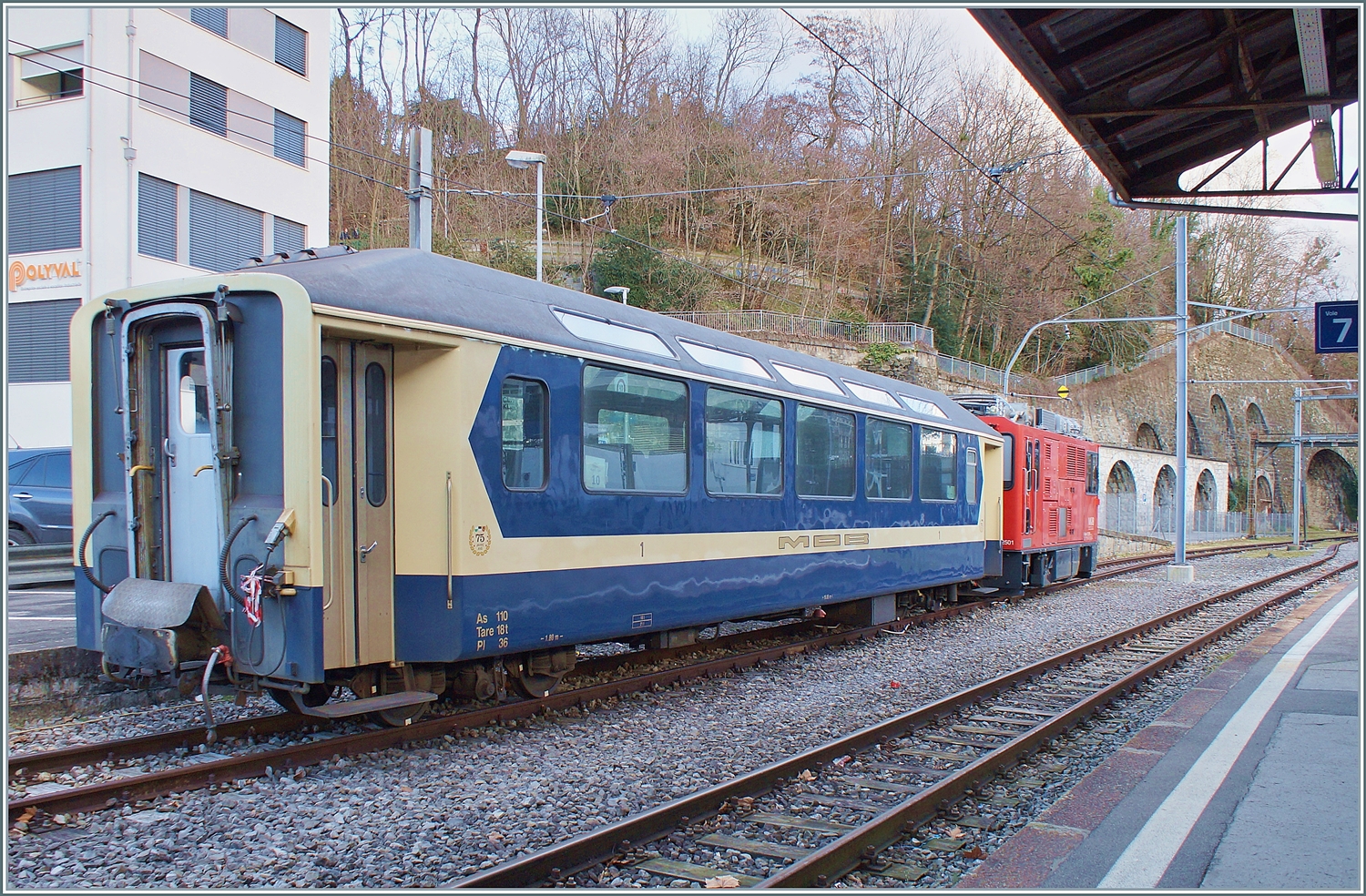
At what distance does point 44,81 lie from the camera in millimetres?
20500

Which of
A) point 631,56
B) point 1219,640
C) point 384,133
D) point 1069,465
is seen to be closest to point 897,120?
point 631,56

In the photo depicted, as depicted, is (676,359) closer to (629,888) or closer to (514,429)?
(514,429)

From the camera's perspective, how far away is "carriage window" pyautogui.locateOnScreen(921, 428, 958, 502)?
1241 cm

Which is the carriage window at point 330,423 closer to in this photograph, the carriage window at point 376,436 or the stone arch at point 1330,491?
the carriage window at point 376,436

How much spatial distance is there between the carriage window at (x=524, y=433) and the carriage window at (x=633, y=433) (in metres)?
0.44

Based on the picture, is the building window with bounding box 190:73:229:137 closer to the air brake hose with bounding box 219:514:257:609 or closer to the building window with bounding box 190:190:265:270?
the building window with bounding box 190:190:265:270

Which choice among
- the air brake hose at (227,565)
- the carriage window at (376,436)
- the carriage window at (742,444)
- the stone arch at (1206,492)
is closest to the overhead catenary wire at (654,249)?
the carriage window at (742,444)

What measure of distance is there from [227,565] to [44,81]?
2059cm

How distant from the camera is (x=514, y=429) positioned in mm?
6469

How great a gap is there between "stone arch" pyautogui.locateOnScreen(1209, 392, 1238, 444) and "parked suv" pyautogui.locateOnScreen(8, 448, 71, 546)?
60334 millimetres

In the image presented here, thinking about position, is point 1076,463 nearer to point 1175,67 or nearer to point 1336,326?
point 1336,326

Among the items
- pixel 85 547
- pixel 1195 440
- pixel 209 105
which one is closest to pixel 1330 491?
pixel 1195 440

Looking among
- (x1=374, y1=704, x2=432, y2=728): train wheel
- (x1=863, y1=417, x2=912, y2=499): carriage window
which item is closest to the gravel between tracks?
(x1=374, y1=704, x2=432, y2=728): train wheel

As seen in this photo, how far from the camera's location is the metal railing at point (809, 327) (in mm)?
32031
